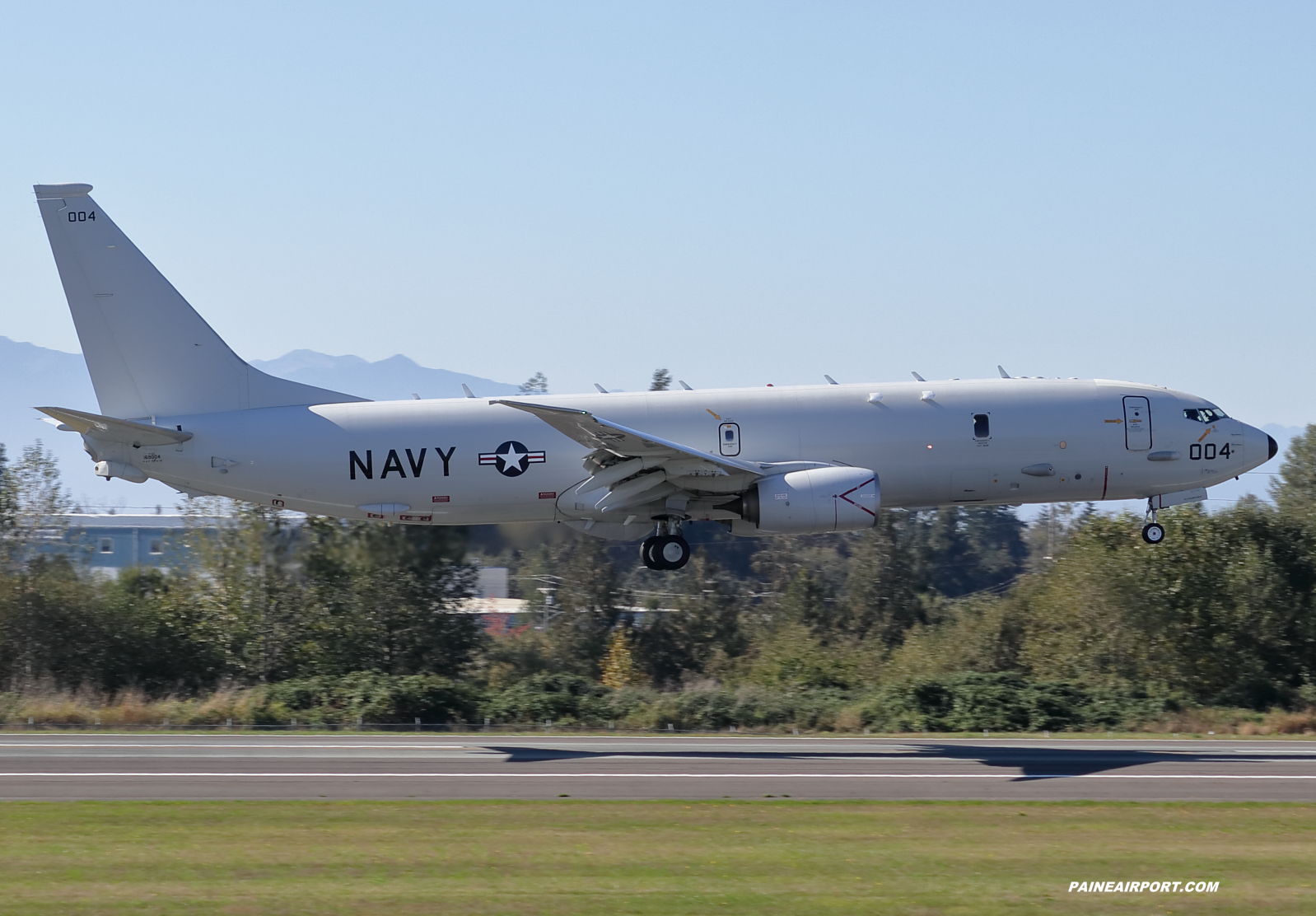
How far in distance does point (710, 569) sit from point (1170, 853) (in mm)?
46507

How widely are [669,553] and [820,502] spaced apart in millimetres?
3977

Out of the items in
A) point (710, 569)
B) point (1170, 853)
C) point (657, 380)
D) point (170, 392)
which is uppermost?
point (657, 380)

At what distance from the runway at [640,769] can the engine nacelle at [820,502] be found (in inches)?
196

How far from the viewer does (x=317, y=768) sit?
26266 millimetres

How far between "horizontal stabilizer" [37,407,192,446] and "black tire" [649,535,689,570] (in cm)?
1110

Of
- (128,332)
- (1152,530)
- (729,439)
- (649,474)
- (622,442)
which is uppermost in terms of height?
(128,332)

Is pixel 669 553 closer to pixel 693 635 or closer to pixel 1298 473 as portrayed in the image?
pixel 693 635

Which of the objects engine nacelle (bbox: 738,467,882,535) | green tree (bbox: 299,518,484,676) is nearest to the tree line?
green tree (bbox: 299,518,484,676)

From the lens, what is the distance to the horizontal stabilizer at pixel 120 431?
98.2 feet

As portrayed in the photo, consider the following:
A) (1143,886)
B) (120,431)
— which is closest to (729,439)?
(120,431)

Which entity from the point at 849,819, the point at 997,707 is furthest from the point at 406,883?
the point at 997,707

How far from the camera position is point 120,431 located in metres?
31.0

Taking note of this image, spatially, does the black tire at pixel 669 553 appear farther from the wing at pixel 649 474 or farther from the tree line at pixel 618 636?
the tree line at pixel 618 636

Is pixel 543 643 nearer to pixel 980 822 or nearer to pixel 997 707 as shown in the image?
pixel 997 707
